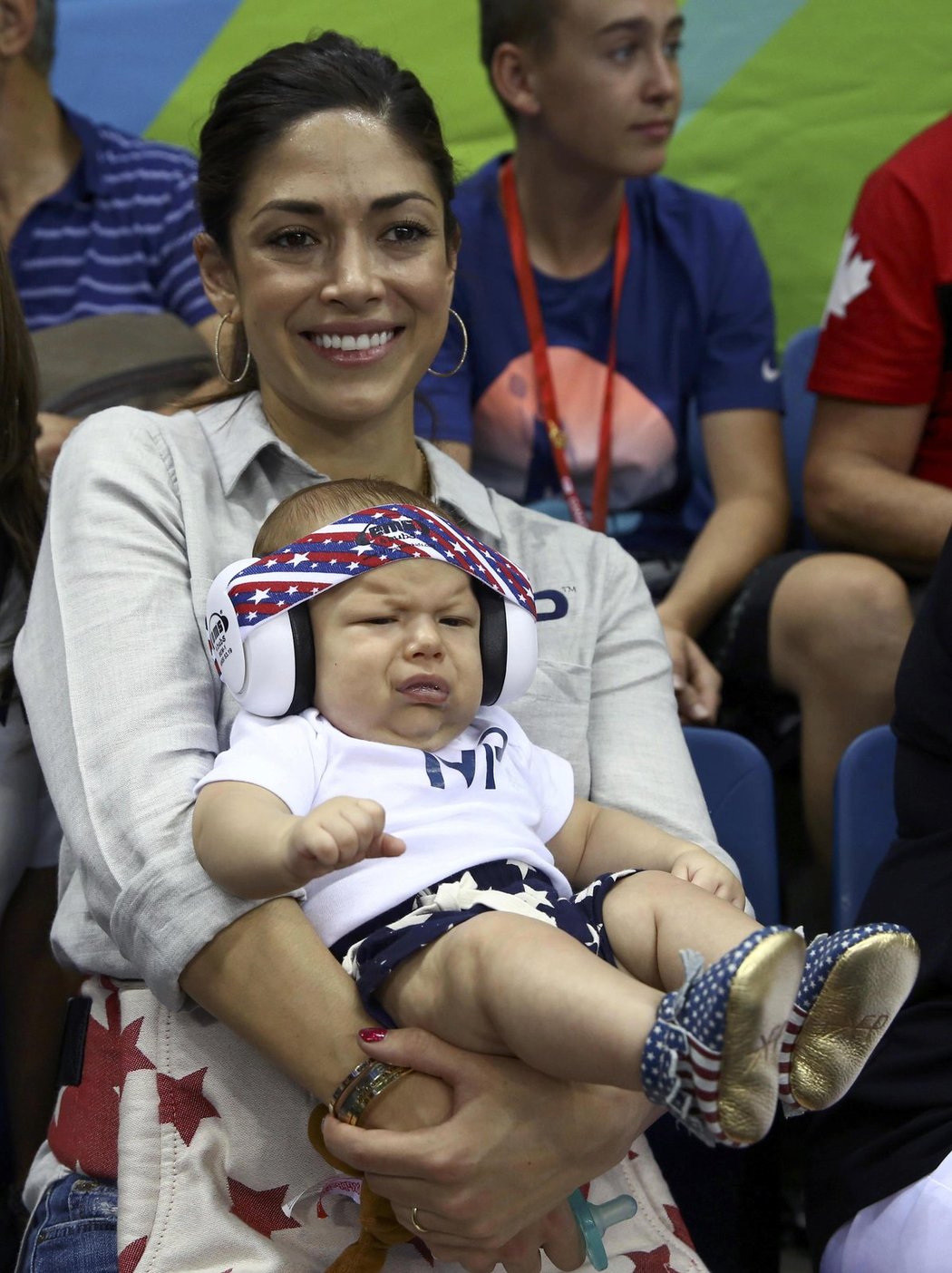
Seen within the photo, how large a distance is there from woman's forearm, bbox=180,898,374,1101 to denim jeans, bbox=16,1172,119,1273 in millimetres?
240

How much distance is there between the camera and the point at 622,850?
1489 mm

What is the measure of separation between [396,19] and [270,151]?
56.8 inches

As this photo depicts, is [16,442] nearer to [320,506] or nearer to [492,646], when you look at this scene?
[320,506]

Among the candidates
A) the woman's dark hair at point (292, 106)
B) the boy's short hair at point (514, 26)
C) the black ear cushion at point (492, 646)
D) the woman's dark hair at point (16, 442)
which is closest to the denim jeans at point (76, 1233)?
the black ear cushion at point (492, 646)

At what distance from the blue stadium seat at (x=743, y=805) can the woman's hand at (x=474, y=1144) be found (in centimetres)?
67

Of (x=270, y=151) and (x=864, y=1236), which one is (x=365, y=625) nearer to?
(x=270, y=151)

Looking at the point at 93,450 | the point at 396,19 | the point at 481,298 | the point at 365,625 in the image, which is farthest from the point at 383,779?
the point at 396,19

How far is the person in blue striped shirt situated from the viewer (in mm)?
2646

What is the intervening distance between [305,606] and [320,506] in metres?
0.12

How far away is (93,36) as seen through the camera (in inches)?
120

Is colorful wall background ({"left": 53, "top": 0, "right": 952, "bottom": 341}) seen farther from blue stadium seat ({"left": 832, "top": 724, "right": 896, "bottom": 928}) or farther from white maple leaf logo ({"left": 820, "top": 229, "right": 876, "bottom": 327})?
blue stadium seat ({"left": 832, "top": 724, "right": 896, "bottom": 928})

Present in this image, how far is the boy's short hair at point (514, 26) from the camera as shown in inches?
107

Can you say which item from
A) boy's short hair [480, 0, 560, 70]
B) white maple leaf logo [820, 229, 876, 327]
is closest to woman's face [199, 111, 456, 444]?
white maple leaf logo [820, 229, 876, 327]

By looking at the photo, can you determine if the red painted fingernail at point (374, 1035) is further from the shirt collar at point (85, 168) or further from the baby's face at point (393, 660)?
the shirt collar at point (85, 168)
